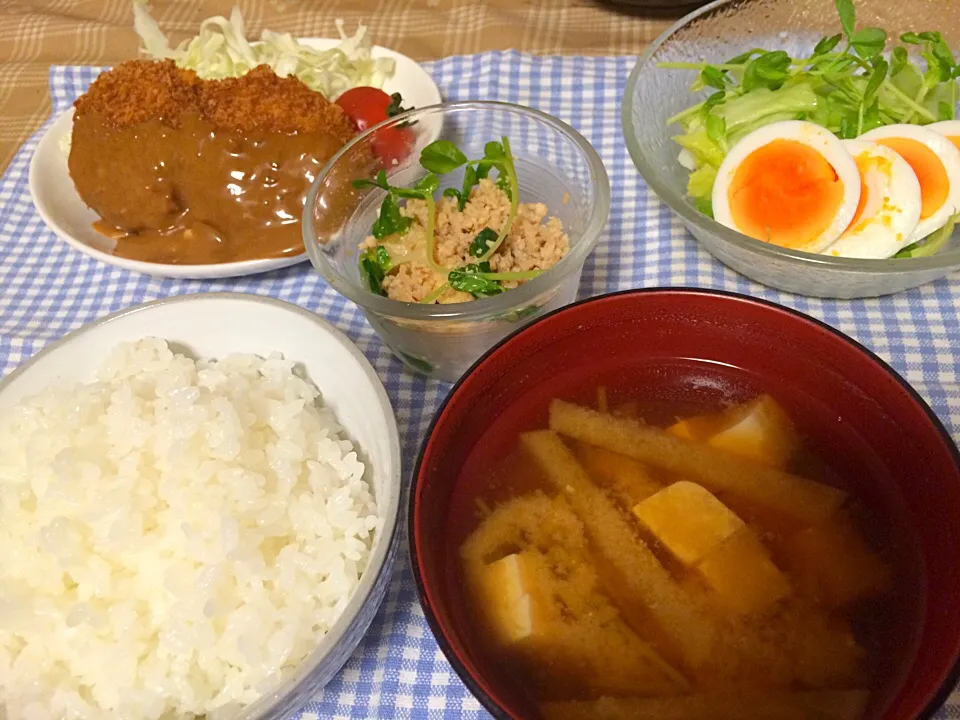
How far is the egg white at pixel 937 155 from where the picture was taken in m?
1.27

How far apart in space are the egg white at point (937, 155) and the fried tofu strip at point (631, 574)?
0.80 m

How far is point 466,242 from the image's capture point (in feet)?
3.89

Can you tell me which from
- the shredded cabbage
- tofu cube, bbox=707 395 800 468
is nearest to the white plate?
the shredded cabbage

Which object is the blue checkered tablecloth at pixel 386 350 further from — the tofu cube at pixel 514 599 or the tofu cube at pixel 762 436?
the tofu cube at pixel 762 436

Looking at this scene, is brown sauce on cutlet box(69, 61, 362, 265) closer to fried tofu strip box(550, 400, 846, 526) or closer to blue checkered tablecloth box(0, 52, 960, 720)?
blue checkered tablecloth box(0, 52, 960, 720)

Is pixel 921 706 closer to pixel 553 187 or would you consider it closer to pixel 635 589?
pixel 635 589

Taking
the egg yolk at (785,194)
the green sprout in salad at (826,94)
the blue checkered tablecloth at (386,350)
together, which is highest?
the green sprout in salad at (826,94)

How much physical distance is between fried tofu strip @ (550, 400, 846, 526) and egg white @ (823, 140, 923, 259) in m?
0.51

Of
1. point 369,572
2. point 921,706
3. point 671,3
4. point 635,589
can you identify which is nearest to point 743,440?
point 635,589

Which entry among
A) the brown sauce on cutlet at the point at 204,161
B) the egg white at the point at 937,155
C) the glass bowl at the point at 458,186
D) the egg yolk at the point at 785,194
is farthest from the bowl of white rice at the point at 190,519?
the egg white at the point at 937,155

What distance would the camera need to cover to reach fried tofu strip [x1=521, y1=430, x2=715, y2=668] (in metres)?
0.82

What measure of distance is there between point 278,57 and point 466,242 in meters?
1.04

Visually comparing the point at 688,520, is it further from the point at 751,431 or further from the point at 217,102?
the point at 217,102

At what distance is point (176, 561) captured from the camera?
0.90 meters
